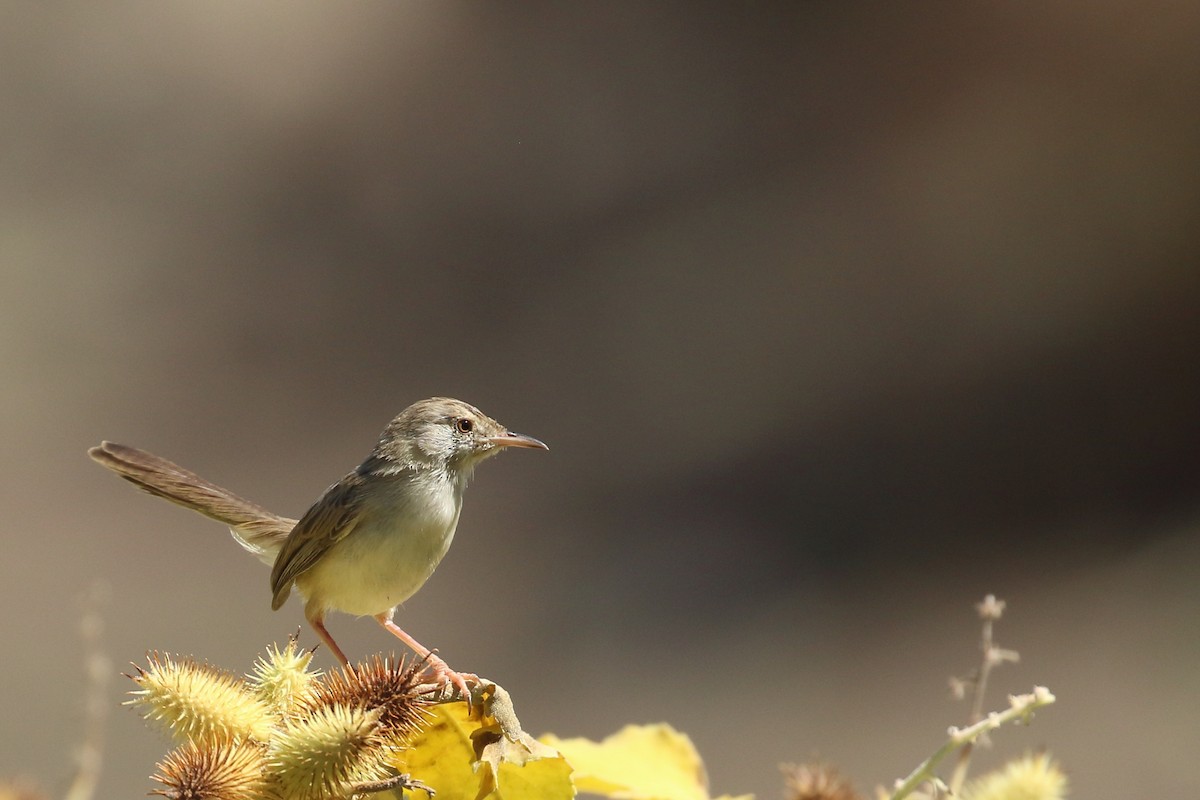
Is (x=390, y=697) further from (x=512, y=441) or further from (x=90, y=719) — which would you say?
(x=512, y=441)

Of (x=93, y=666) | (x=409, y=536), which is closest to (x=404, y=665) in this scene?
(x=93, y=666)

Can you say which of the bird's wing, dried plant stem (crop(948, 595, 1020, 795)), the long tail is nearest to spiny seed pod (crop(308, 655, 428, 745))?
dried plant stem (crop(948, 595, 1020, 795))

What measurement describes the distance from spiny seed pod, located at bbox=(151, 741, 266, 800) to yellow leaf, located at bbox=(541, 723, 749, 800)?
0.37 meters

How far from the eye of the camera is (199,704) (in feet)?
4.12

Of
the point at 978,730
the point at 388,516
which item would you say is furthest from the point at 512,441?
the point at 978,730

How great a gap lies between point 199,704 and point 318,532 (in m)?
0.83

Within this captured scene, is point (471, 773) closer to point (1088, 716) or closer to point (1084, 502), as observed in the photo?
point (1088, 716)

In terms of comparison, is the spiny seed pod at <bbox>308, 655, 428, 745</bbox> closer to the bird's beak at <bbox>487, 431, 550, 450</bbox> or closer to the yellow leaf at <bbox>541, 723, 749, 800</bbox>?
the yellow leaf at <bbox>541, 723, 749, 800</bbox>

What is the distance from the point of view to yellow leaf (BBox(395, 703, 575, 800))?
1200 mm

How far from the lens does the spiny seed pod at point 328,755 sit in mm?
1122

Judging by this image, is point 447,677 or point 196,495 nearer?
point 447,677

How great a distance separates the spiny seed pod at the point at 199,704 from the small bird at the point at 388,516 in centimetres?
53

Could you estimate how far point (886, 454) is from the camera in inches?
293

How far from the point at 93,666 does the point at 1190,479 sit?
6920 millimetres
